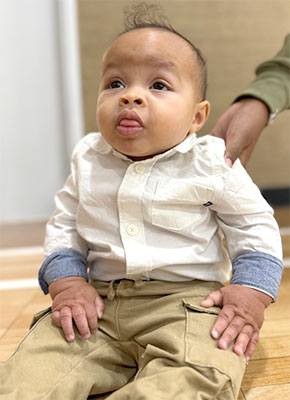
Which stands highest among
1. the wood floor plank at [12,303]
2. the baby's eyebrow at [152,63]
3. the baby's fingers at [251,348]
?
the baby's eyebrow at [152,63]

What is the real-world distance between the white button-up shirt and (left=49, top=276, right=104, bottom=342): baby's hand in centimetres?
4

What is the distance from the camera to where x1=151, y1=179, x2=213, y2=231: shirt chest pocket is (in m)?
0.72

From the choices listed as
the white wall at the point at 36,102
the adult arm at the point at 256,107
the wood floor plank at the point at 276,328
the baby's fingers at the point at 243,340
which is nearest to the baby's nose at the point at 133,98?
the adult arm at the point at 256,107

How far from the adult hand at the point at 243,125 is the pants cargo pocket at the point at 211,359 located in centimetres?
35

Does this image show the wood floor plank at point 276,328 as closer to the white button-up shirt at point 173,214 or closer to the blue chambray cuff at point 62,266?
the white button-up shirt at point 173,214

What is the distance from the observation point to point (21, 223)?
2166 mm

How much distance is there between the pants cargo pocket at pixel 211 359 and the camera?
1.87 feet

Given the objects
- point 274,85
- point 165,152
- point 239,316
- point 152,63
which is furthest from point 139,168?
point 274,85

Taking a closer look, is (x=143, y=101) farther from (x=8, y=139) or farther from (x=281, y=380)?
(x=8, y=139)

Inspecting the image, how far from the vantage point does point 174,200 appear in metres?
0.72

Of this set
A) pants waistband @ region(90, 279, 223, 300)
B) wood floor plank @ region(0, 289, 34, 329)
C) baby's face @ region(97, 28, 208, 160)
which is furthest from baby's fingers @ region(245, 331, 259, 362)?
wood floor plank @ region(0, 289, 34, 329)

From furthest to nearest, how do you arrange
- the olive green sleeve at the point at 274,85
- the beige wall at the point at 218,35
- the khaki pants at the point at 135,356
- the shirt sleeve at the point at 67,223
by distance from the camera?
the beige wall at the point at 218,35 < the olive green sleeve at the point at 274,85 < the shirt sleeve at the point at 67,223 < the khaki pants at the point at 135,356

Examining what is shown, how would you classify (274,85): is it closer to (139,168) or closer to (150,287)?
(139,168)

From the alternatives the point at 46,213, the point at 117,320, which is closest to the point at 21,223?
the point at 46,213
